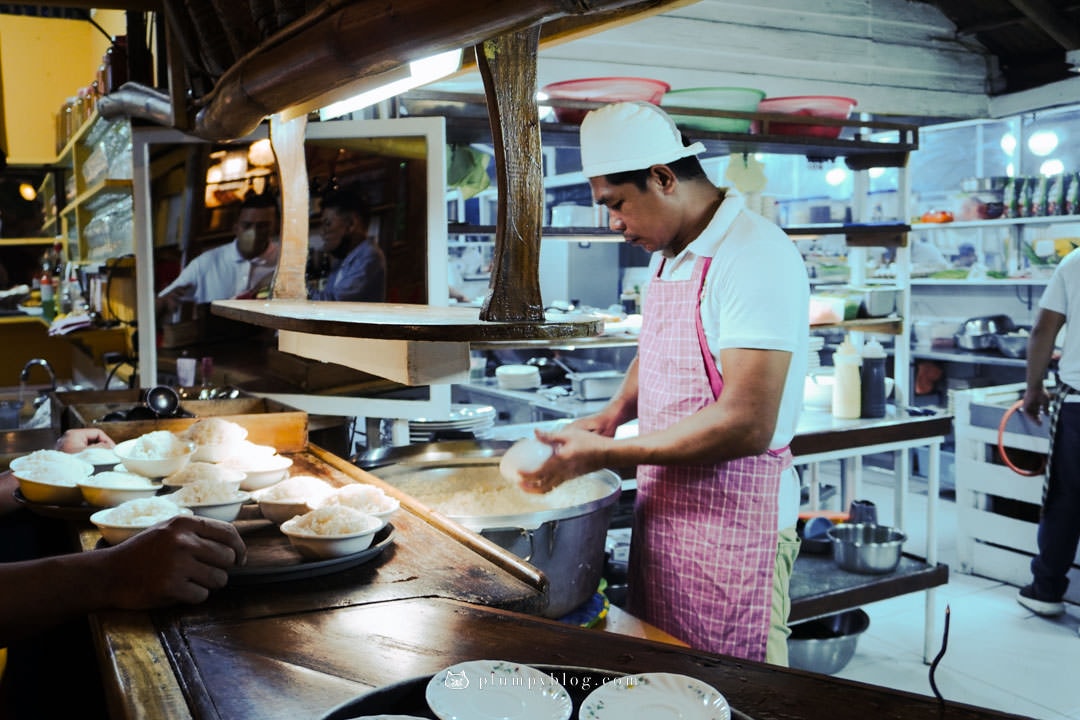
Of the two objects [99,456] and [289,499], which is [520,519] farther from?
[99,456]

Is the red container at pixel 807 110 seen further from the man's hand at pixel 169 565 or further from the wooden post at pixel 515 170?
the man's hand at pixel 169 565

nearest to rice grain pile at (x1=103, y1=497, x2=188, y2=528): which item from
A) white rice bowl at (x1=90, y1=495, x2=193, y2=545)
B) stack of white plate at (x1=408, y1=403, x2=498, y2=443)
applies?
white rice bowl at (x1=90, y1=495, x2=193, y2=545)

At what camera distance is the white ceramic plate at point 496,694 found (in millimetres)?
1149

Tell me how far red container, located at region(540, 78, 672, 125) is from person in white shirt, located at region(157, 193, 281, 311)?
1306 millimetres

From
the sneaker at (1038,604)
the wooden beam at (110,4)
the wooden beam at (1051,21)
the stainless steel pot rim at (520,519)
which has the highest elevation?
the wooden beam at (1051,21)

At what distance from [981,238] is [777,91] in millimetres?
3217

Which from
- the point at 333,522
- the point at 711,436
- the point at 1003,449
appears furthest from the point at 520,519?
the point at 1003,449

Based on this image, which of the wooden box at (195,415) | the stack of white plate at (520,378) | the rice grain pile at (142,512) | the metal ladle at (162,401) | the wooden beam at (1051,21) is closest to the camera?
the rice grain pile at (142,512)

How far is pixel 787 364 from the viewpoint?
2.40m

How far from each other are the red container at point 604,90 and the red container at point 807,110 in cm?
84

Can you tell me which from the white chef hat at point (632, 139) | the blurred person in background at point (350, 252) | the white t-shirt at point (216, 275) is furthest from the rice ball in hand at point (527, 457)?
the white t-shirt at point (216, 275)

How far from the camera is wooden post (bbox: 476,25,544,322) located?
157 centimetres

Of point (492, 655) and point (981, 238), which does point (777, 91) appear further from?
point (492, 655)

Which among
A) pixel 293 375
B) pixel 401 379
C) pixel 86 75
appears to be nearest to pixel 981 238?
pixel 293 375
